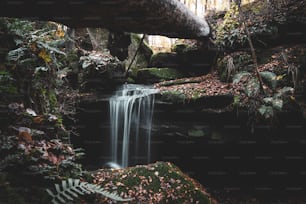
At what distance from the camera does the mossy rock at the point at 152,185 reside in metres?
4.20

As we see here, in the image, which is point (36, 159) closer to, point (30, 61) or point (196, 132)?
point (30, 61)

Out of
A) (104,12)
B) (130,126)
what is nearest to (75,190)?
(104,12)

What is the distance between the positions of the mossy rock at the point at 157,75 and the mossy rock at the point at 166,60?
0.27 m

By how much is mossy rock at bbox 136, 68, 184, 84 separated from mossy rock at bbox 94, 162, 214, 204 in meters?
3.99

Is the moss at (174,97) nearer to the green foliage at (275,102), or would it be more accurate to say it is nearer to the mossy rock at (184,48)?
the green foliage at (275,102)

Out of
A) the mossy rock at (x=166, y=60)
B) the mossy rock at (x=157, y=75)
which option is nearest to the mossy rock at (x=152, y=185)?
the mossy rock at (x=157, y=75)

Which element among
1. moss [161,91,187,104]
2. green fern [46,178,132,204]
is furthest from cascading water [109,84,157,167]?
green fern [46,178,132,204]

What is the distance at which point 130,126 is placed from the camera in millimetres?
6914

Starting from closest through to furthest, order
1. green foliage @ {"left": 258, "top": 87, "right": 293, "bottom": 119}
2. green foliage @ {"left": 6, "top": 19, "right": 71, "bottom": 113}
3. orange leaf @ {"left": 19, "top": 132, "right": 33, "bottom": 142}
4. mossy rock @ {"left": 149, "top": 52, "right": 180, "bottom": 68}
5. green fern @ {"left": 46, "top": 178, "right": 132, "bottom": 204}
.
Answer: green fern @ {"left": 46, "top": 178, "right": 132, "bottom": 204}
orange leaf @ {"left": 19, "top": 132, "right": 33, "bottom": 142}
green foliage @ {"left": 6, "top": 19, "right": 71, "bottom": 113}
green foliage @ {"left": 258, "top": 87, "right": 293, "bottom": 119}
mossy rock @ {"left": 149, "top": 52, "right": 180, "bottom": 68}

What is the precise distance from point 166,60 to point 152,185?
5.37 metres

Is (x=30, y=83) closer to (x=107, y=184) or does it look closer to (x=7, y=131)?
(x=7, y=131)

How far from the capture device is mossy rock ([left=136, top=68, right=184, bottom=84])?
8219 mm

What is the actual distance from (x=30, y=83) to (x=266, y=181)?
567 centimetres

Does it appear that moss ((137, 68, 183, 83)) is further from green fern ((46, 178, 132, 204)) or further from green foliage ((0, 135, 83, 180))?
green fern ((46, 178, 132, 204))
